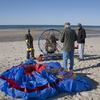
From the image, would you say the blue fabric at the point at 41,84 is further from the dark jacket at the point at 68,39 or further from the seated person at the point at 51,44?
the seated person at the point at 51,44

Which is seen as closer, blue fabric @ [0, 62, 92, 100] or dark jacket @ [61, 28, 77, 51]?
blue fabric @ [0, 62, 92, 100]

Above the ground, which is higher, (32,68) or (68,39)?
(68,39)

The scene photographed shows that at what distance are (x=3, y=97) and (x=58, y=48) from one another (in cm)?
716

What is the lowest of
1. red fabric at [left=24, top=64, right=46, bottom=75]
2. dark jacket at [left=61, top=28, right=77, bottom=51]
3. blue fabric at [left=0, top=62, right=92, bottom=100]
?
blue fabric at [left=0, top=62, right=92, bottom=100]

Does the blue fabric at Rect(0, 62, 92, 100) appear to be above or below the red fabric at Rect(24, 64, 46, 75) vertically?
below

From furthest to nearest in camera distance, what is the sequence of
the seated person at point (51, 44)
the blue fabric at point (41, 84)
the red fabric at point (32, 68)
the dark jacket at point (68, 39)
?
the seated person at point (51, 44), the dark jacket at point (68, 39), the red fabric at point (32, 68), the blue fabric at point (41, 84)

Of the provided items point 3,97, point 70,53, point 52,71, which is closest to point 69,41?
point 70,53

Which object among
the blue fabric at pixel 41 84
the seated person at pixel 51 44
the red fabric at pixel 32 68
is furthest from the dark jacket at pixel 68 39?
the seated person at pixel 51 44

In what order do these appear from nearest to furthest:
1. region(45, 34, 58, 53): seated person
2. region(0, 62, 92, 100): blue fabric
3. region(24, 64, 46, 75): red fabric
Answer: region(0, 62, 92, 100): blue fabric, region(24, 64, 46, 75): red fabric, region(45, 34, 58, 53): seated person

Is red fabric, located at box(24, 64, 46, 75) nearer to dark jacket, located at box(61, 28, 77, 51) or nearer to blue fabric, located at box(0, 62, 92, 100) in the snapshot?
blue fabric, located at box(0, 62, 92, 100)

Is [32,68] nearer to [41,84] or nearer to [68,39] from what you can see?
[41,84]

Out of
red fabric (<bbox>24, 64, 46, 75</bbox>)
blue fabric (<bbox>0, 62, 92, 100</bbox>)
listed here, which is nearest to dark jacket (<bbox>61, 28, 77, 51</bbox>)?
red fabric (<bbox>24, 64, 46, 75</bbox>)

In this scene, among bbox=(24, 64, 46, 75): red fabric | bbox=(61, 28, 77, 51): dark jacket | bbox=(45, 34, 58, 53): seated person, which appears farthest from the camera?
bbox=(45, 34, 58, 53): seated person

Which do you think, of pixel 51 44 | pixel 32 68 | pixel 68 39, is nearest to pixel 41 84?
pixel 32 68
